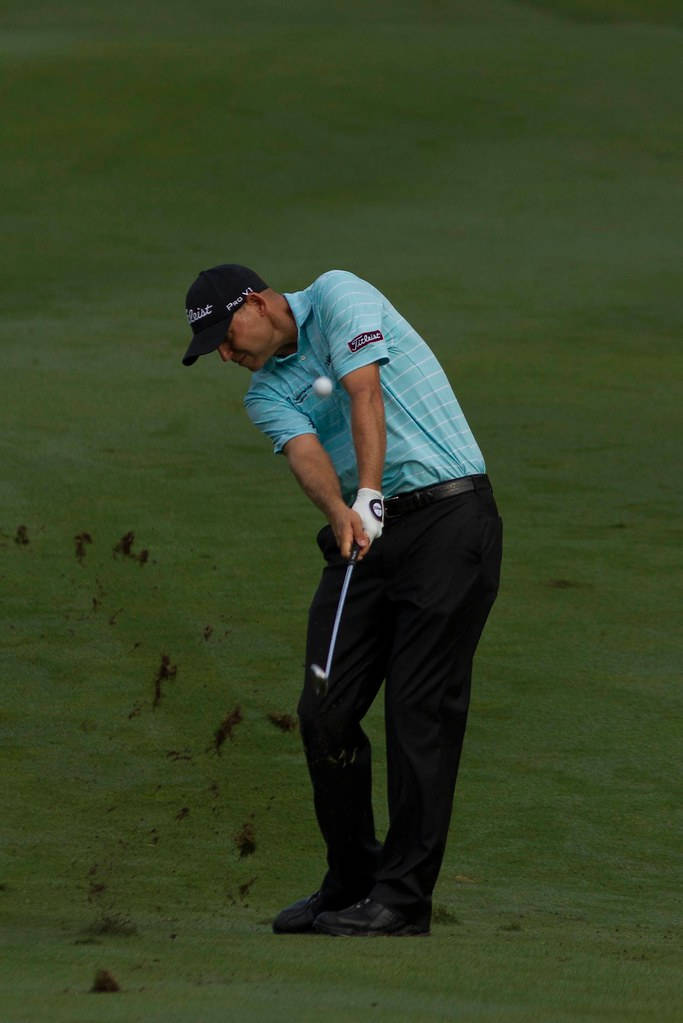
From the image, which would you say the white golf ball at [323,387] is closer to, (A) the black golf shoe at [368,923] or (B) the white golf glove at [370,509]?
(B) the white golf glove at [370,509]

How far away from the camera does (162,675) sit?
6961 millimetres

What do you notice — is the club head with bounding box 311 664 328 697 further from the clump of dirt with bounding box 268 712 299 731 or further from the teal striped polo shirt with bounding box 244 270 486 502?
the clump of dirt with bounding box 268 712 299 731

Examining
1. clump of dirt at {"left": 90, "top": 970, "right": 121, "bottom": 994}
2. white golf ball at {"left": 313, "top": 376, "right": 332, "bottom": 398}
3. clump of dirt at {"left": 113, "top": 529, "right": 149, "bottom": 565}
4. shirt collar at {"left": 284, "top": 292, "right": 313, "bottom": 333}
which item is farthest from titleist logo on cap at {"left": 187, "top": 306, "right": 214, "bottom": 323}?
clump of dirt at {"left": 113, "top": 529, "right": 149, "bottom": 565}

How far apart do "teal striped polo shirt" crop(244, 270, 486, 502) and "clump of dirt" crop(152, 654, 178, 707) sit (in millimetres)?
2237

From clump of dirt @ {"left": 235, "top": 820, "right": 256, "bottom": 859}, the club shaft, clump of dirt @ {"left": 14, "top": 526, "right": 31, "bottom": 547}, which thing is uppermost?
clump of dirt @ {"left": 14, "top": 526, "right": 31, "bottom": 547}

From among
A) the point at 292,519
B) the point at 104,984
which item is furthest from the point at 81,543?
the point at 104,984

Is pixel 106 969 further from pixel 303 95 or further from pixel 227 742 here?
pixel 303 95

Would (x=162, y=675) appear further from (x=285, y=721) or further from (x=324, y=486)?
(x=324, y=486)

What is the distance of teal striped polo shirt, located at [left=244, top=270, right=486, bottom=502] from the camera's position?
15.0 ft

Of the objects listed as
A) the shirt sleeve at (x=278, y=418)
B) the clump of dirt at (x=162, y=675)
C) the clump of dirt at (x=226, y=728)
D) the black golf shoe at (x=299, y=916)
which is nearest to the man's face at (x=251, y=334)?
the shirt sleeve at (x=278, y=418)

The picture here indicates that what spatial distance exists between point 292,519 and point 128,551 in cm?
117

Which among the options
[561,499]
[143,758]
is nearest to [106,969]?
[143,758]

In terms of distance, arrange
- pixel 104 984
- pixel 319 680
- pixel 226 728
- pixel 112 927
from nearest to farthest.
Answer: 1. pixel 104 984
2. pixel 112 927
3. pixel 319 680
4. pixel 226 728

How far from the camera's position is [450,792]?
466cm
